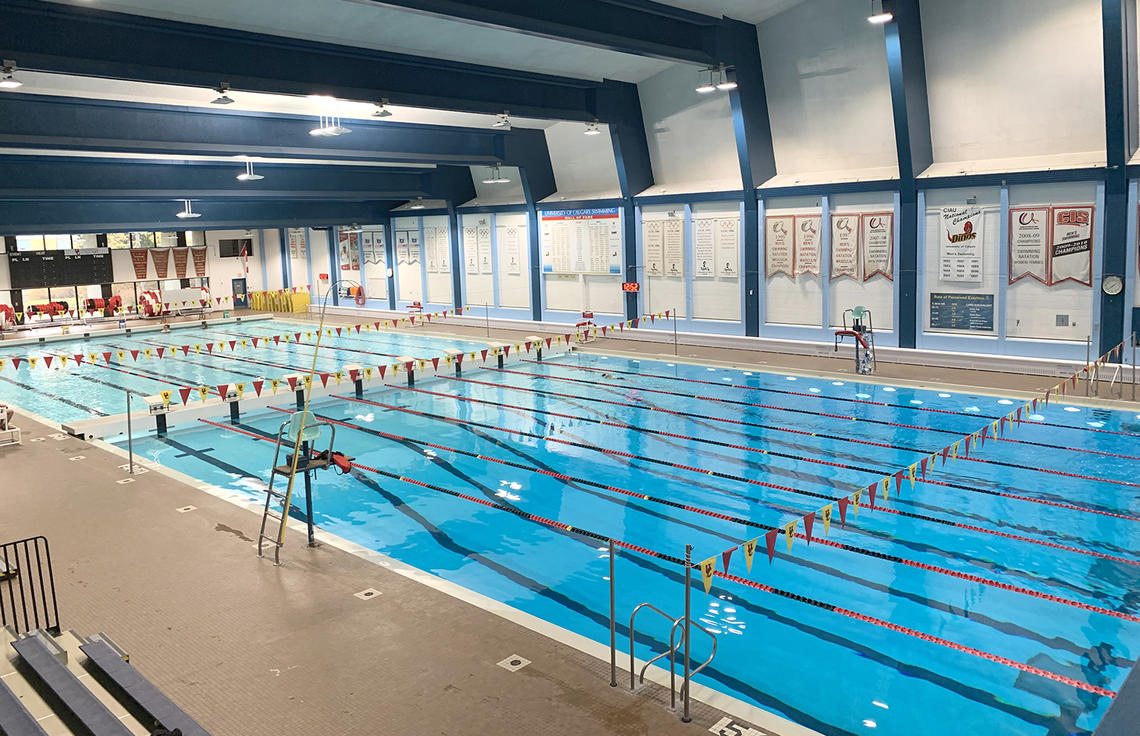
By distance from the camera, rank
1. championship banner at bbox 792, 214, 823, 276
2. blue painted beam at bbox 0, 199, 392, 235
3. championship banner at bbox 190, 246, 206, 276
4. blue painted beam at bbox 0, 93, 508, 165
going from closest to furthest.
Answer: blue painted beam at bbox 0, 93, 508, 165, championship banner at bbox 792, 214, 823, 276, blue painted beam at bbox 0, 199, 392, 235, championship banner at bbox 190, 246, 206, 276

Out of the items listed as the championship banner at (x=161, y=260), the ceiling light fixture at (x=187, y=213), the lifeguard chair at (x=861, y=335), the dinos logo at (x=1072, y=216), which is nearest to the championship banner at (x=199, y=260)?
the championship banner at (x=161, y=260)

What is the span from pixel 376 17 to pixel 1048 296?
37.9 feet

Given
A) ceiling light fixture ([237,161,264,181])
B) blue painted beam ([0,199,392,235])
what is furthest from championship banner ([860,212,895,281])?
blue painted beam ([0,199,392,235])

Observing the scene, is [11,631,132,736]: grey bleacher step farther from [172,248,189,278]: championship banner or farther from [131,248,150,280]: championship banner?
[172,248,189,278]: championship banner

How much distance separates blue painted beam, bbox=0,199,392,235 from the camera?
21516 millimetres

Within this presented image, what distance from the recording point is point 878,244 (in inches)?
623

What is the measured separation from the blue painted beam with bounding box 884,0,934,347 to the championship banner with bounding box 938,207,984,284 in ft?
1.53

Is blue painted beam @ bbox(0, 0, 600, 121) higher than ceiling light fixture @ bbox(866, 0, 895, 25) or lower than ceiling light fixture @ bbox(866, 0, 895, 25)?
lower

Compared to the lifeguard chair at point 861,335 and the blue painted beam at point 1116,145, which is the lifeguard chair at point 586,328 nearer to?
the lifeguard chair at point 861,335

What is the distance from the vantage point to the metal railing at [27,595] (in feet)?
17.3

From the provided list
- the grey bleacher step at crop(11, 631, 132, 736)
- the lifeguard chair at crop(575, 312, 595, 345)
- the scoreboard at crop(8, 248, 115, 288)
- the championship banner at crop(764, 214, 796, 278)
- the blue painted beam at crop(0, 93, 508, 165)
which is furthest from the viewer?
the scoreboard at crop(8, 248, 115, 288)

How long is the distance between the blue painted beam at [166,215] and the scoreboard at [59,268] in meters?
8.25

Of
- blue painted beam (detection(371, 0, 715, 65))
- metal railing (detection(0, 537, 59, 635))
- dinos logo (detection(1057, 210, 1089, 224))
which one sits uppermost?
blue painted beam (detection(371, 0, 715, 65))

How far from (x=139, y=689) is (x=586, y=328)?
16860 mm
